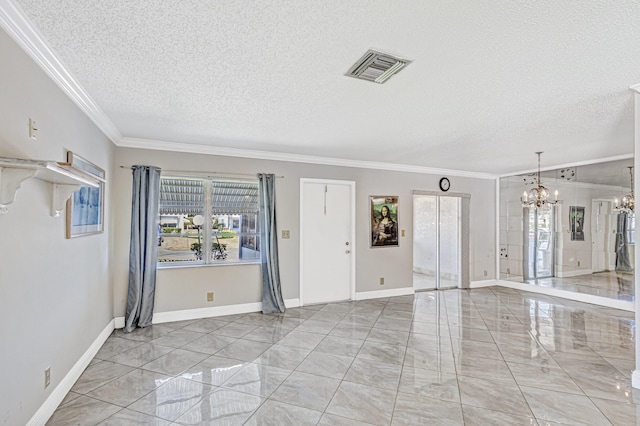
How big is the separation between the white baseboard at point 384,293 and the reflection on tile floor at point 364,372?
0.89 m

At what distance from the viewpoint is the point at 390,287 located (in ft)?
18.9

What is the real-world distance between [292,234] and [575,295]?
5.04 metres

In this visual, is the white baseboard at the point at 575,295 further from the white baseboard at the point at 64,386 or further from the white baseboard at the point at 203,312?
the white baseboard at the point at 64,386

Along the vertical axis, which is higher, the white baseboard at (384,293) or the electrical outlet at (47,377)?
the electrical outlet at (47,377)

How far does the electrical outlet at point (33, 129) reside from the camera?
190cm

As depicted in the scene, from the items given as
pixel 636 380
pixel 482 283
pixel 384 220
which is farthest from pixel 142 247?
pixel 482 283

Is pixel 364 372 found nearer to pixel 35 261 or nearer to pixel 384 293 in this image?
pixel 35 261

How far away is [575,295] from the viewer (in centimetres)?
554

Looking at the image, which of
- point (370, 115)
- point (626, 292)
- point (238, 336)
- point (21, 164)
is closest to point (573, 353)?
point (626, 292)

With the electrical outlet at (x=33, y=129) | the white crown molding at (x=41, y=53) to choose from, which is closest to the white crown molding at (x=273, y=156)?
the white crown molding at (x=41, y=53)

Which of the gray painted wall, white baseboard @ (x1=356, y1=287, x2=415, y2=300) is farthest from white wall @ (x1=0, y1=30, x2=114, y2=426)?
white baseboard @ (x1=356, y1=287, x2=415, y2=300)

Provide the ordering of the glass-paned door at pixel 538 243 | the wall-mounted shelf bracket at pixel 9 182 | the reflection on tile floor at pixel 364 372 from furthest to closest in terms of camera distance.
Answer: the glass-paned door at pixel 538 243 < the reflection on tile floor at pixel 364 372 < the wall-mounted shelf bracket at pixel 9 182

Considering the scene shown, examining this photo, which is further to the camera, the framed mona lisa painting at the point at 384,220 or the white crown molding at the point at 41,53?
the framed mona lisa painting at the point at 384,220

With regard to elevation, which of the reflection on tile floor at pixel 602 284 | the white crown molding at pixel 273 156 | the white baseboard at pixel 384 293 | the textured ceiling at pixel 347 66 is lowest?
the white baseboard at pixel 384 293
